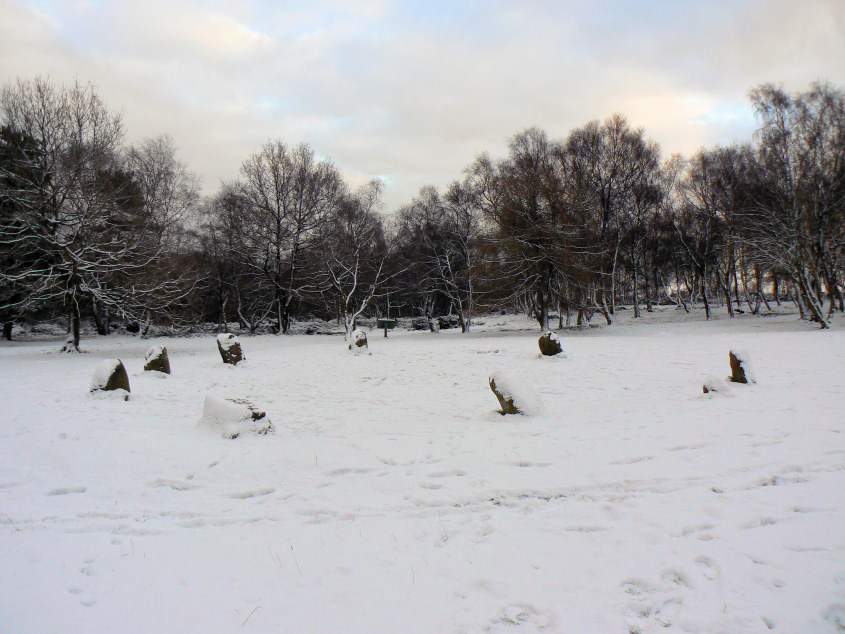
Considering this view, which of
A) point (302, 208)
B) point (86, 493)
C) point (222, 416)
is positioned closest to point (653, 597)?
point (86, 493)

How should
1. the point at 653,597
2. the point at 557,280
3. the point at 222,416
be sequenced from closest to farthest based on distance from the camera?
the point at 653,597 < the point at 222,416 < the point at 557,280

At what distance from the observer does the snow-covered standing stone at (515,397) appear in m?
7.50

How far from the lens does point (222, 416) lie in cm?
700

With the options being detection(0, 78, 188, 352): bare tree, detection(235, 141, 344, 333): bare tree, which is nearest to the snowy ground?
detection(0, 78, 188, 352): bare tree

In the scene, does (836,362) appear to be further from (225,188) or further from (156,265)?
(225,188)

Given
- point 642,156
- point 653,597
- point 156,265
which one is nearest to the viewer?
point 653,597

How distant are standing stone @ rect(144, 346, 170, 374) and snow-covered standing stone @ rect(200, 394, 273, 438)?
6.66 metres

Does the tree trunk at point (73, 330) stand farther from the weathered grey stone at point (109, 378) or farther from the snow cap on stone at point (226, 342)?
the weathered grey stone at point (109, 378)

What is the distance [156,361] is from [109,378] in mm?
3386

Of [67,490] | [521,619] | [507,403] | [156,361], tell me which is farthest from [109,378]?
[521,619]

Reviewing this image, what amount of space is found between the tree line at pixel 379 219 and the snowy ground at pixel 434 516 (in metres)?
13.3

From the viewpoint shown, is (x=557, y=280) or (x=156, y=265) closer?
(x=156, y=265)

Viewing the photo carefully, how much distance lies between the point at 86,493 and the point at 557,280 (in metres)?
23.8

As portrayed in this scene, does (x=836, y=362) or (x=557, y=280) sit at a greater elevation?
(x=557, y=280)
